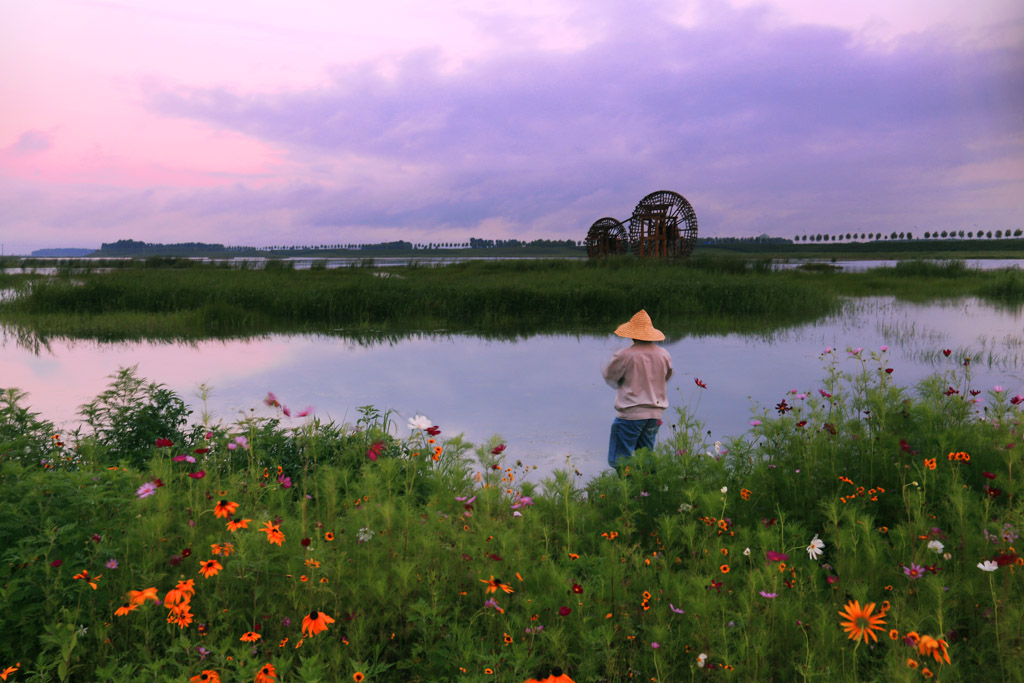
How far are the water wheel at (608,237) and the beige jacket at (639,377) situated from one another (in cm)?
4708

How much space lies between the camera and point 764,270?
35.5 meters

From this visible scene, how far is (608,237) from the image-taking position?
178ft

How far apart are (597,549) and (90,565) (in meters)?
3.09

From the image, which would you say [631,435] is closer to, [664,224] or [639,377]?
[639,377]

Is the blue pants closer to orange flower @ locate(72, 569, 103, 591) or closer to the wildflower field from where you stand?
the wildflower field

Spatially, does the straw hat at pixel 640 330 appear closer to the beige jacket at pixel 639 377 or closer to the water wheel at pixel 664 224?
the beige jacket at pixel 639 377

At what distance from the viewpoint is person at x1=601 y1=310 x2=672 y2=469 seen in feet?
23.2

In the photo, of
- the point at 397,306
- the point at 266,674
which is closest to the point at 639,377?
the point at 266,674

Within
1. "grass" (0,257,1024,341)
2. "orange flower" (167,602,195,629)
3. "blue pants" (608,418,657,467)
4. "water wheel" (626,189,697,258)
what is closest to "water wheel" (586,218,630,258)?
"water wheel" (626,189,697,258)

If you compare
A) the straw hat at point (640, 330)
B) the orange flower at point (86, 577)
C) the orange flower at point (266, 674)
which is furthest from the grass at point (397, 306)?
the orange flower at point (266, 674)

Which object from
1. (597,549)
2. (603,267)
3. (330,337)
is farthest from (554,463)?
(603,267)

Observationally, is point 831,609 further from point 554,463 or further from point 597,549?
point 554,463

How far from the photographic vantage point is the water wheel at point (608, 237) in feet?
176

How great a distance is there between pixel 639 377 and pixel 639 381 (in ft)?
0.15
